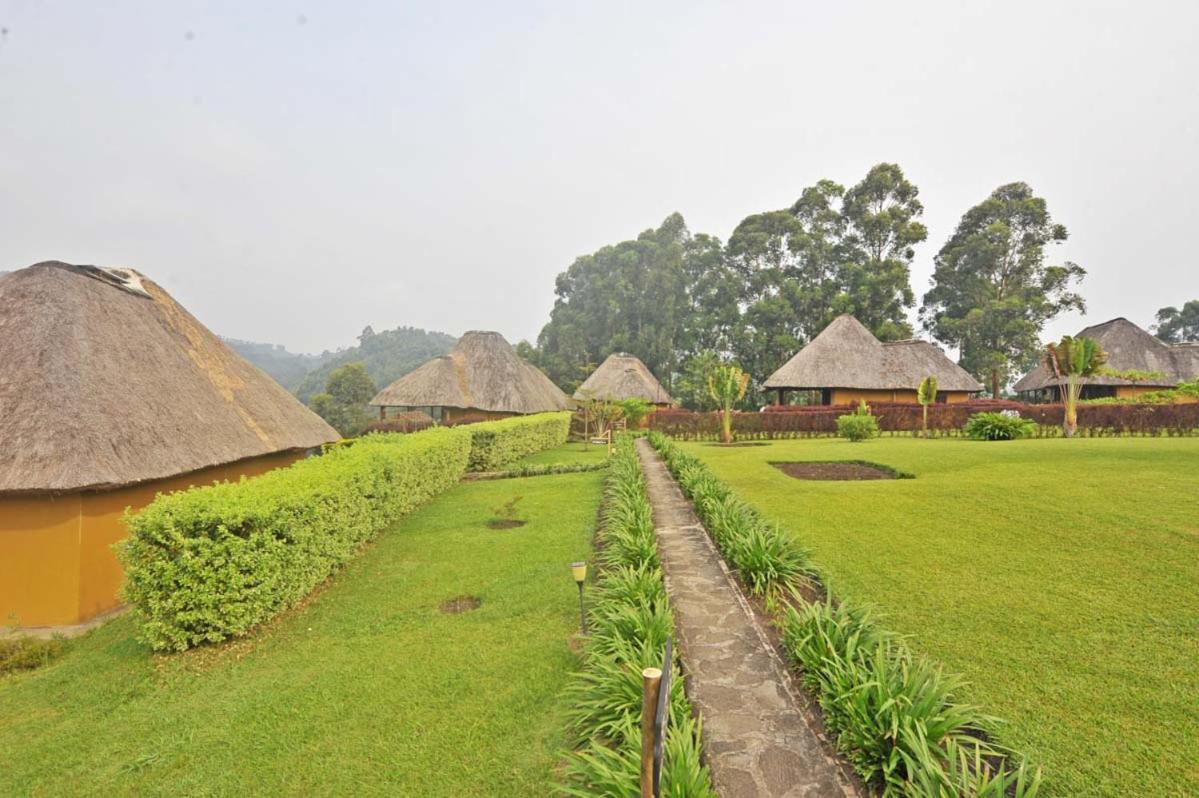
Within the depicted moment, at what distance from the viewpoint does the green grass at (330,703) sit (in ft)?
11.2

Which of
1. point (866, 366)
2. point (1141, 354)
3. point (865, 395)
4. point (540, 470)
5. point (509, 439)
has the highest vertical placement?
point (1141, 354)

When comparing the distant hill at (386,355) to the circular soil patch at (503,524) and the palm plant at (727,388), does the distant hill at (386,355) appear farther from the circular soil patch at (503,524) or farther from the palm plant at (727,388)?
the circular soil patch at (503,524)

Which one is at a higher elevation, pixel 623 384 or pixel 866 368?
pixel 866 368

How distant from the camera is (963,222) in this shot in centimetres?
3581

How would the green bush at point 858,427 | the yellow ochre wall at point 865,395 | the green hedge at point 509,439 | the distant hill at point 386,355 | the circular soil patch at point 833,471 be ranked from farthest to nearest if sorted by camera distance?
the distant hill at point 386,355, the yellow ochre wall at point 865,395, the green bush at point 858,427, the green hedge at point 509,439, the circular soil patch at point 833,471

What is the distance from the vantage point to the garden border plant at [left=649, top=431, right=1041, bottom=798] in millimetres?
2645

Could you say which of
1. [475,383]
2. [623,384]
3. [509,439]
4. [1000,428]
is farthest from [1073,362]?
[475,383]

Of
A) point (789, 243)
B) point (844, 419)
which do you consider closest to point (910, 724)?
point (844, 419)

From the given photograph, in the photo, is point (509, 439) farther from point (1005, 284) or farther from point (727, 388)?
point (1005, 284)

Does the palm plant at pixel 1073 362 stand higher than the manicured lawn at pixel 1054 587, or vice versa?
the palm plant at pixel 1073 362

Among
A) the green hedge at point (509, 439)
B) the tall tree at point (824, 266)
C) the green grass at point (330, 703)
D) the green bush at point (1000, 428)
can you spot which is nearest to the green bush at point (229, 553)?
the green grass at point (330, 703)

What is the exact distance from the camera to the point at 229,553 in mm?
5082

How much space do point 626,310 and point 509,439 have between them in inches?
1156

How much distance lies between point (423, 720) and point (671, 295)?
136ft
